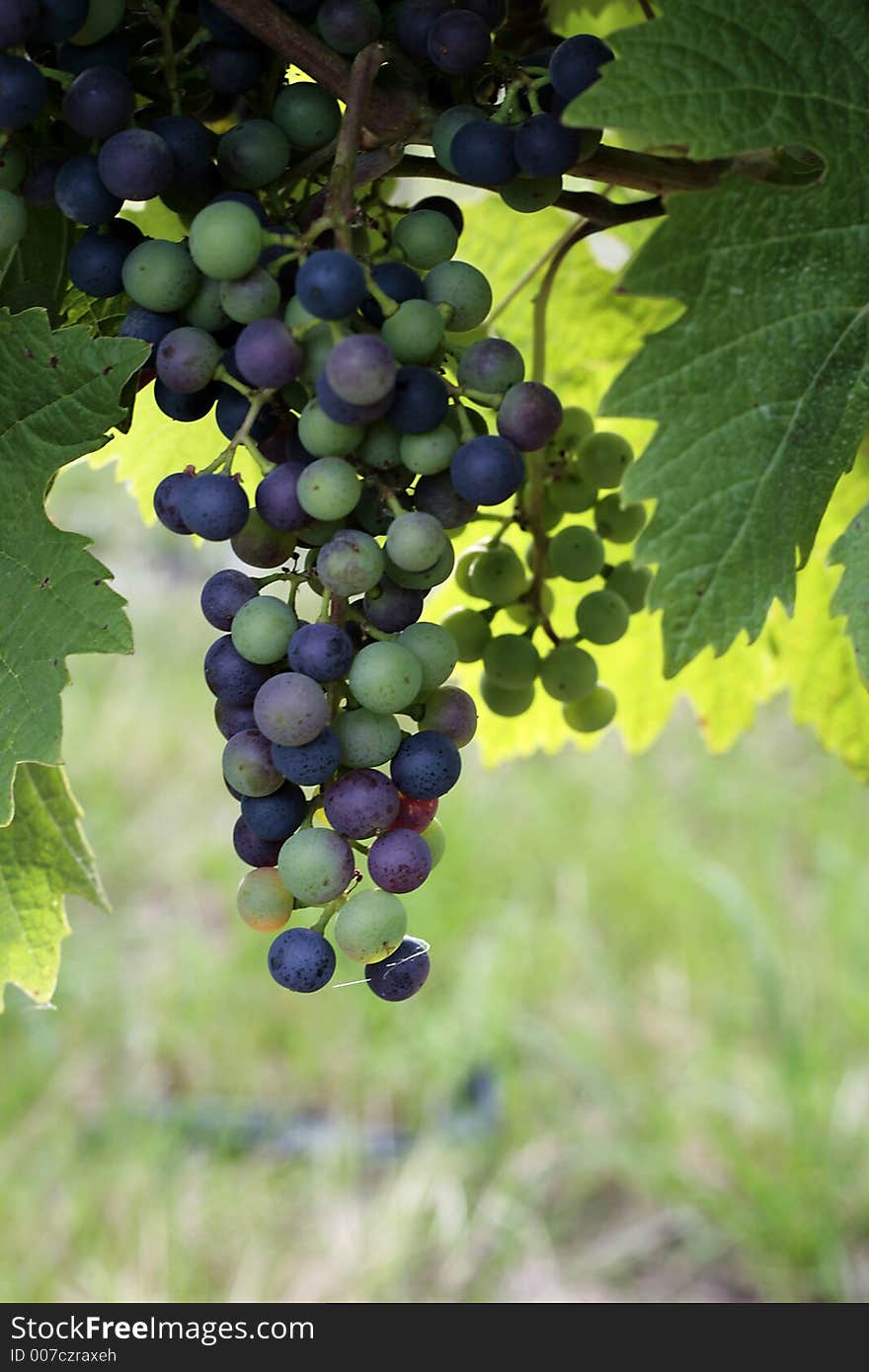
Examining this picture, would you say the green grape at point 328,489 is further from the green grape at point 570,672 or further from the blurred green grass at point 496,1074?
the blurred green grass at point 496,1074

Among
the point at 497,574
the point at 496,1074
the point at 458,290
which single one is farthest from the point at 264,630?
the point at 496,1074

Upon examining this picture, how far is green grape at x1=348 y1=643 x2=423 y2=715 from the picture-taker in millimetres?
443

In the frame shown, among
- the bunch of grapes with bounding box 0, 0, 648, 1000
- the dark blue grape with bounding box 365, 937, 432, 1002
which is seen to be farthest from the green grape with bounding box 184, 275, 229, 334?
the dark blue grape with bounding box 365, 937, 432, 1002

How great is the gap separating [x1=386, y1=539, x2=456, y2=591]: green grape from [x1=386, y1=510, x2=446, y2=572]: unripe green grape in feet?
0.04

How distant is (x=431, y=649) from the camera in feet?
1.52

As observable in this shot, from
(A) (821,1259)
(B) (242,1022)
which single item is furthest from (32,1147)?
(A) (821,1259)

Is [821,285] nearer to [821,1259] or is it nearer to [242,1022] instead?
[821,1259]

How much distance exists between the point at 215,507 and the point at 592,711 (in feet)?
1.00

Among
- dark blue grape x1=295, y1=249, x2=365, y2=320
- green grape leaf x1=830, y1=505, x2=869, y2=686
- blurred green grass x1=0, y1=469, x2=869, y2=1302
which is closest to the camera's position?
dark blue grape x1=295, y1=249, x2=365, y2=320

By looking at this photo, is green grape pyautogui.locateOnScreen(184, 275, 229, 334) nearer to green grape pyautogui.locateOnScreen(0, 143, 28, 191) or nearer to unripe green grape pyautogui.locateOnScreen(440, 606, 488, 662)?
green grape pyautogui.locateOnScreen(0, 143, 28, 191)

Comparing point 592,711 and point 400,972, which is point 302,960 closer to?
point 400,972

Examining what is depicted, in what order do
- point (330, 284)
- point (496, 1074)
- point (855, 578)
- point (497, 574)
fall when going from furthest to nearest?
point (496, 1074) → point (497, 574) → point (855, 578) → point (330, 284)

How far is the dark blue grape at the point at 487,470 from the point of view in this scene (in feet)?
1.44

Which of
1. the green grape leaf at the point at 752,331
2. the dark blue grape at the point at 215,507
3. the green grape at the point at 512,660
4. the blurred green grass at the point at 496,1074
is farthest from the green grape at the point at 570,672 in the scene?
the blurred green grass at the point at 496,1074
